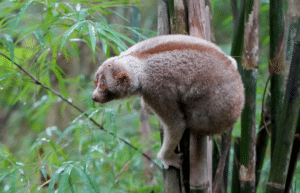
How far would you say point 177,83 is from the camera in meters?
1.51

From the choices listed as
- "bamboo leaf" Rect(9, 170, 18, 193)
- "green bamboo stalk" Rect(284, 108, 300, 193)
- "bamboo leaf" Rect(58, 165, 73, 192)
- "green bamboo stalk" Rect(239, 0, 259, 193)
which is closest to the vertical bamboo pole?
"green bamboo stalk" Rect(239, 0, 259, 193)

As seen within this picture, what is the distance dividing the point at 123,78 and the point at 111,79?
68 millimetres

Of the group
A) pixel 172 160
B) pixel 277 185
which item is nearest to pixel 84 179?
pixel 172 160

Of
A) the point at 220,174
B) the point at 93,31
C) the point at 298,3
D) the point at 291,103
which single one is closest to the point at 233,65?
the point at 291,103

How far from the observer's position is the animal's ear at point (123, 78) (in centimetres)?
149

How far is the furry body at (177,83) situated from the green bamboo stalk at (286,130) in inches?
10.6

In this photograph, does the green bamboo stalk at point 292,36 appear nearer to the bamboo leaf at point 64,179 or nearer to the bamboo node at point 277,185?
the bamboo node at point 277,185

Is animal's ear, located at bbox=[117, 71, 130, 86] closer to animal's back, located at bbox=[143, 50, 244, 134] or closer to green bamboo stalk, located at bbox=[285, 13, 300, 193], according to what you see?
animal's back, located at bbox=[143, 50, 244, 134]

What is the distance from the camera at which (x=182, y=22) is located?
5.13 feet

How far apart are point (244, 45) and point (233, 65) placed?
294 mm

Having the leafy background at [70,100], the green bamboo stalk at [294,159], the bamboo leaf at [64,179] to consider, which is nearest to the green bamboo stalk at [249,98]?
the green bamboo stalk at [294,159]

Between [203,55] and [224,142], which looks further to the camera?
[224,142]

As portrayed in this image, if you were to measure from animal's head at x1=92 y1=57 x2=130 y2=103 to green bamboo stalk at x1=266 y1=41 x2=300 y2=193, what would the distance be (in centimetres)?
87

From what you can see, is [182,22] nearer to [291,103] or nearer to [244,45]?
[244,45]
